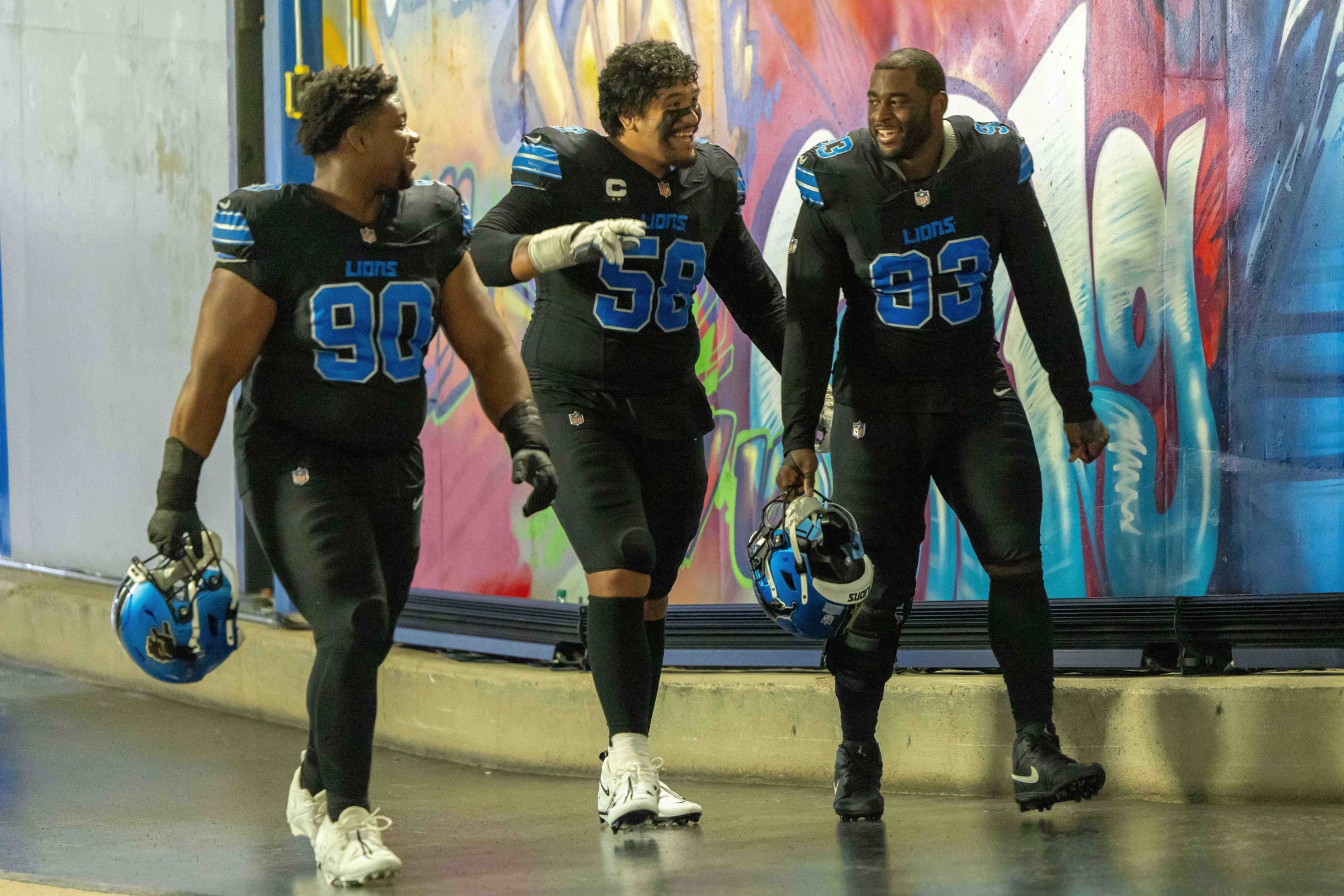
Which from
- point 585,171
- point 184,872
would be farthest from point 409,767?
point 585,171

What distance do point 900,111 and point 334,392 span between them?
1.80 metres

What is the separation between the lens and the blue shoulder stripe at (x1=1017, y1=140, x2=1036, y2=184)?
554 cm

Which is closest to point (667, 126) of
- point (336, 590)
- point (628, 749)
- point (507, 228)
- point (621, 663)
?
point (507, 228)

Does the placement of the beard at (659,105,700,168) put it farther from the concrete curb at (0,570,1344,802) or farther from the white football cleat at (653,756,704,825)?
the concrete curb at (0,570,1344,802)

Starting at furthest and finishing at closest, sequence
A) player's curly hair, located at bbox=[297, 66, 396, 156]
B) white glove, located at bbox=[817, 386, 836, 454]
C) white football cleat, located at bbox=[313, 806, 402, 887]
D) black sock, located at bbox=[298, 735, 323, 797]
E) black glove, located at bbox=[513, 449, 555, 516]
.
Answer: white glove, located at bbox=[817, 386, 836, 454], black sock, located at bbox=[298, 735, 323, 797], black glove, located at bbox=[513, 449, 555, 516], player's curly hair, located at bbox=[297, 66, 396, 156], white football cleat, located at bbox=[313, 806, 402, 887]

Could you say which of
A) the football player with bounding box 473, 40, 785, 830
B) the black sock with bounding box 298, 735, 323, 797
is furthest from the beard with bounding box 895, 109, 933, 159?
the black sock with bounding box 298, 735, 323, 797

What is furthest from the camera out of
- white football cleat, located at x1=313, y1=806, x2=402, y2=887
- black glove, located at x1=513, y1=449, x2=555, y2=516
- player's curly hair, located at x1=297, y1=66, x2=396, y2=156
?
black glove, located at x1=513, y1=449, x2=555, y2=516

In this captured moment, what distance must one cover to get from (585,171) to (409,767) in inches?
108

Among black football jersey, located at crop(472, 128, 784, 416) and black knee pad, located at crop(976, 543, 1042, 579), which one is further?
black football jersey, located at crop(472, 128, 784, 416)

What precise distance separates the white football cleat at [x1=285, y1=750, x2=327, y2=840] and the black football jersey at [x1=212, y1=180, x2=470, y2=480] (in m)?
0.92

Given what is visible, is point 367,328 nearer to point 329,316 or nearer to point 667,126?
point 329,316

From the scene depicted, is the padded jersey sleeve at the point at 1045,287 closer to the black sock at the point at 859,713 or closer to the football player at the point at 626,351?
the football player at the point at 626,351

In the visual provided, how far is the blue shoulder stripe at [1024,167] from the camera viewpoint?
18.2 ft

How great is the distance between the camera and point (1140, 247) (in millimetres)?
6293
